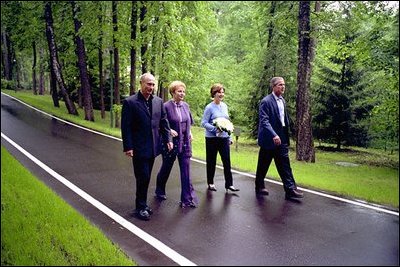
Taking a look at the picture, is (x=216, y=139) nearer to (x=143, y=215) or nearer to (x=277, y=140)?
(x=277, y=140)

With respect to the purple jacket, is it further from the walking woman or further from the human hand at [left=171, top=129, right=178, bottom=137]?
the walking woman

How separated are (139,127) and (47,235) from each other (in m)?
1.61

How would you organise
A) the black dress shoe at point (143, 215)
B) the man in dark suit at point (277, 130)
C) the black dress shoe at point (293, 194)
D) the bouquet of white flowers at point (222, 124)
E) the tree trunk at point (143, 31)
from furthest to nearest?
1. the bouquet of white flowers at point (222, 124)
2. the black dress shoe at point (293, 194)
3. the man in dark suit at point (277, 130)
4. the black dress shoe at point (143, 215)
5. the tree trunk at point (143, 31)

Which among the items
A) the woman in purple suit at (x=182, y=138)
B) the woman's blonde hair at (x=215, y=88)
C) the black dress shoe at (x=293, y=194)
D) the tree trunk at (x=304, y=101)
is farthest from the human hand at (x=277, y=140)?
the woman in purple suit at (x=182, y=138)

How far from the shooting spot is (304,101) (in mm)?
5461

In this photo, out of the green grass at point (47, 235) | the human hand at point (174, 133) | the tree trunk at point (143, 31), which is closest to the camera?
the tree trunk at point (143, 31)

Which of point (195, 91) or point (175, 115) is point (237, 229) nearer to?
point (175, 115)

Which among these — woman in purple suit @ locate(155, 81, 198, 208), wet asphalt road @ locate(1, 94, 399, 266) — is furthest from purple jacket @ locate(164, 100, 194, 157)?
wet asphalt road @ locate(1, 94, 399, 266)

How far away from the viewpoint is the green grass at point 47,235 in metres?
3.77

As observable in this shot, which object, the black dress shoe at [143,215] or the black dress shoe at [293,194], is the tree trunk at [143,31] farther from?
the black dress shoe at [293,194]

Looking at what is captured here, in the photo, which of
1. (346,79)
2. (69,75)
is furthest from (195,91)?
(69,75)

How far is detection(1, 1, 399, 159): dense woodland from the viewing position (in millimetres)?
2650

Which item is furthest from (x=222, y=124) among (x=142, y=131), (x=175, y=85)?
(x=142, y=131)

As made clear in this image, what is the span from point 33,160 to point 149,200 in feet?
13.1
